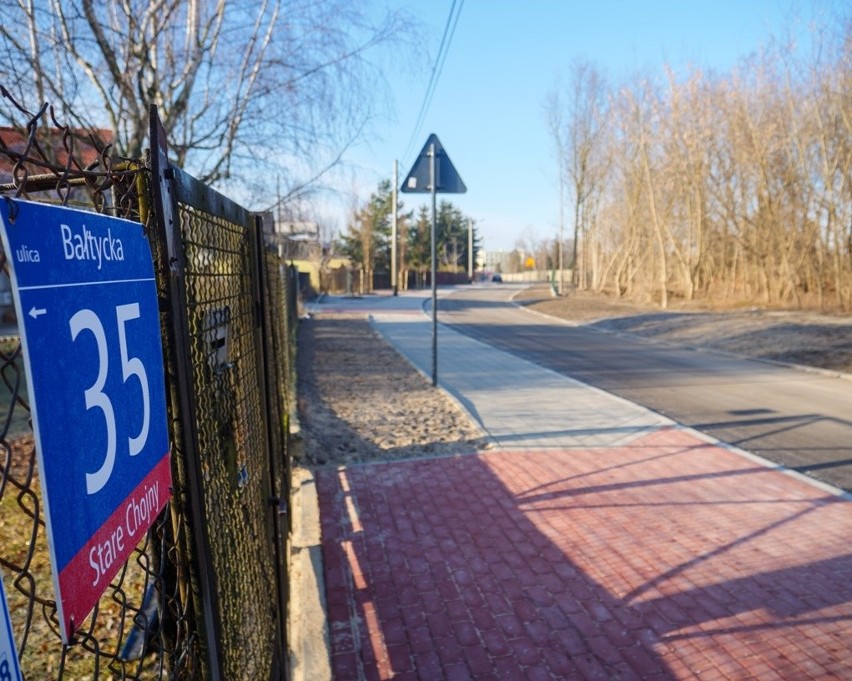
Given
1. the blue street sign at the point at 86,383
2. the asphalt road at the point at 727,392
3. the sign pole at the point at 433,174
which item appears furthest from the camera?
the sign pole at the point at 433,174

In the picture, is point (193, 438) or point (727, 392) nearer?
point (193, 438)

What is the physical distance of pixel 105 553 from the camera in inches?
38.6

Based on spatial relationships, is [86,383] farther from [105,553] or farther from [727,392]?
[727,392]

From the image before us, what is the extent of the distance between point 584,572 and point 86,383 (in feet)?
12.2

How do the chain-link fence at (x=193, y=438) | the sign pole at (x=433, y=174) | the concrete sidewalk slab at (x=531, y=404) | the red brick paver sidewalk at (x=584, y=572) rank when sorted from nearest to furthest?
1. the chain-link fence at (x=193, y=438)
2. the red brick paver sidewalk at (x=584, y=572)
3. the concrete sidewalk slab at (x=531, y=404)
4. the sign pole at (x=433, y=174)

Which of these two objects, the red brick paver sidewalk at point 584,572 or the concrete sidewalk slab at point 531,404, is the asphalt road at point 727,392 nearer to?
the concrete sidewalk slab at point 531,404

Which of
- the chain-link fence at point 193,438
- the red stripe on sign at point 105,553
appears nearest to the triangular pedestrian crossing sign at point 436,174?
the chain-link fence at point 193,438

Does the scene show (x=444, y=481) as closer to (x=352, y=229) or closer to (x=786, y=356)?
(x=786, y=356)

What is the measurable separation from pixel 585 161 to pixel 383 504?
34.7m

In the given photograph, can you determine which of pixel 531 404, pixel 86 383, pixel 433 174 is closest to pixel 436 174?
pixel 433 174

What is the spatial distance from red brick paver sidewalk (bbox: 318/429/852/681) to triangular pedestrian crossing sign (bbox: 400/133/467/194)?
4.19 meters

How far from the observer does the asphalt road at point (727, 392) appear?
259 inches

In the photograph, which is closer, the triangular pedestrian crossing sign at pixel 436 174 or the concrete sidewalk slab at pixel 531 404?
the concrete sidewalk slab at pixel 531 404

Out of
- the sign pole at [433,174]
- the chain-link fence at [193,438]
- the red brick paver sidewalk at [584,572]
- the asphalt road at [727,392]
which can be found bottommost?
the asphalt road at [727,392]
